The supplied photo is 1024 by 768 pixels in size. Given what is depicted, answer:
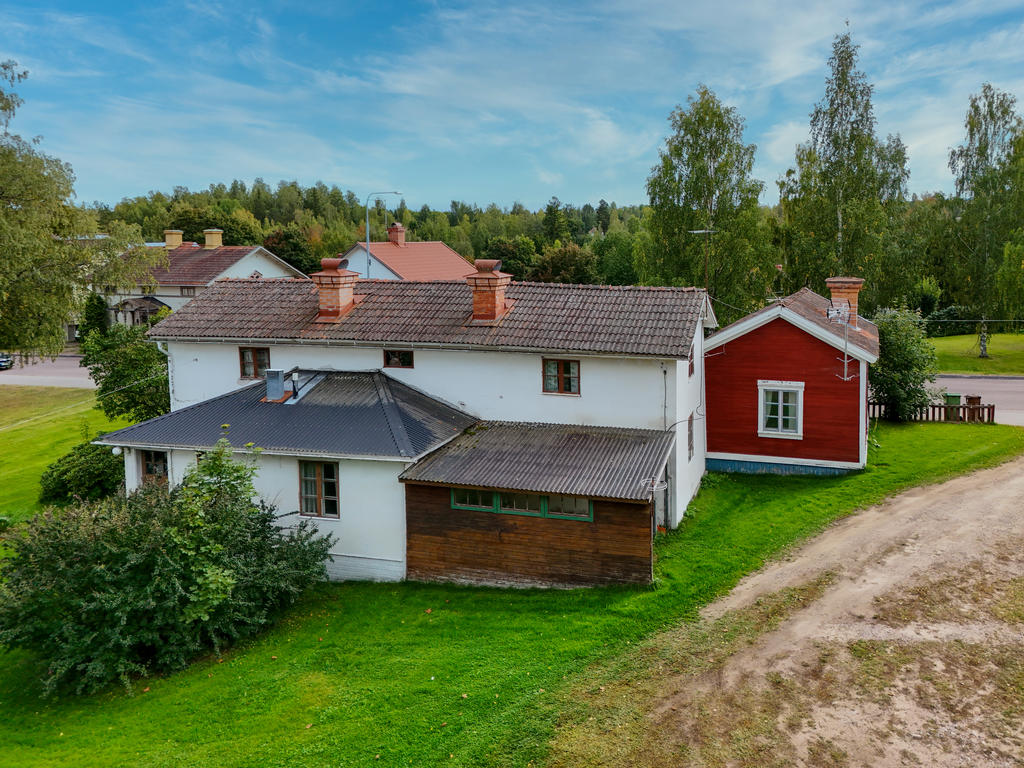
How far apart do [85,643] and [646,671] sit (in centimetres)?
1047

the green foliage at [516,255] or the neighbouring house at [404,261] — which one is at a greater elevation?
the green foliage at [516,255]

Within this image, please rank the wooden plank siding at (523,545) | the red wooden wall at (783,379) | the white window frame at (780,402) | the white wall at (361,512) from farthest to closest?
1. the white window frame at (780,402)
2. the red wooden wall at (783,379)
3. the white wall at (361,512)
4. the wooden plank siding at (523,545)

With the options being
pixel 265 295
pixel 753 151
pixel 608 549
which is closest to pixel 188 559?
pixel 608 549

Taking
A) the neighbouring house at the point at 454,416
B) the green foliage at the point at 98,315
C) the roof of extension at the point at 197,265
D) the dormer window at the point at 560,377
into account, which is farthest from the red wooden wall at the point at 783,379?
the green foliage at the point at 98,315

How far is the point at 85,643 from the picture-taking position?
14.8m

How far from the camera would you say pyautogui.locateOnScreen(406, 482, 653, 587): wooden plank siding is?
16438 mm

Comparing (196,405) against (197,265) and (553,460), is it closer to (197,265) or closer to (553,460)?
(553,460)

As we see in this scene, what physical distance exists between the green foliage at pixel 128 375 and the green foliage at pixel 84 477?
2.51 meters

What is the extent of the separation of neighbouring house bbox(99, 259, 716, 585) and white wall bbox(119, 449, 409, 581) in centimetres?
4

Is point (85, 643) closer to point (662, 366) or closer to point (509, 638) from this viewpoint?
point (509, 638)

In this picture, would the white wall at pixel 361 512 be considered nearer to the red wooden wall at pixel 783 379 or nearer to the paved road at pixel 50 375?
the red wooden wall at pixel 783 379

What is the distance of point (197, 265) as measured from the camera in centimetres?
5725

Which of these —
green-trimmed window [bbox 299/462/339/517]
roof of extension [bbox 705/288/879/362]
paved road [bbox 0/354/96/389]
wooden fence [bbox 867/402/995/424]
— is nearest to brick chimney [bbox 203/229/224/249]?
paved road [bbox 0/354/96/389]

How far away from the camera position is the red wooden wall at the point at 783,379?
2316cm
